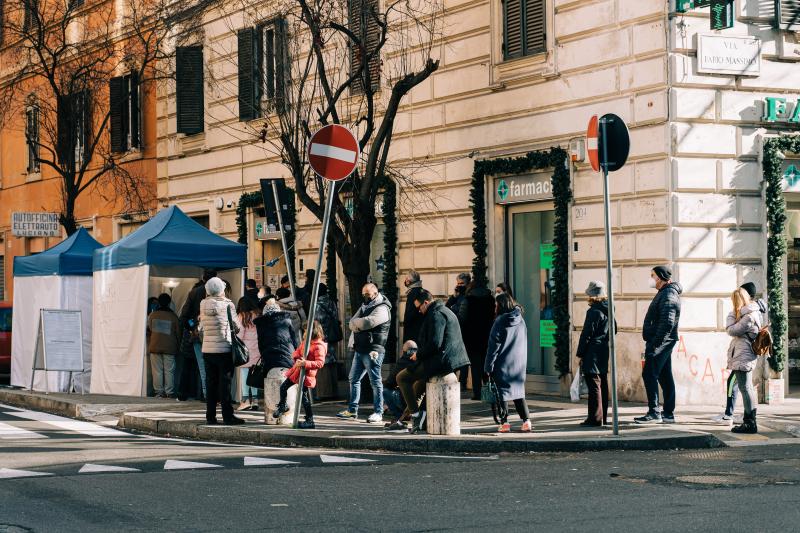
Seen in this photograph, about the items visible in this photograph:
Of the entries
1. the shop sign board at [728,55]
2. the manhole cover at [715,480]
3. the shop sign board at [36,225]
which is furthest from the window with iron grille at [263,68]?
the manhole cover at [715,480]

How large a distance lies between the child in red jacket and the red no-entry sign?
1.80m

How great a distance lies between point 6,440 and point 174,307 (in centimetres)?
761

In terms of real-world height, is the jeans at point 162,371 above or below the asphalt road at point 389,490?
above

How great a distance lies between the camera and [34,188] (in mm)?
37125

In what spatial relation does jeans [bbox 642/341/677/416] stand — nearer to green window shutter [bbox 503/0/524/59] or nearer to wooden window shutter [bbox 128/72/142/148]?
green window shutter [bbox 503/0/524/59]

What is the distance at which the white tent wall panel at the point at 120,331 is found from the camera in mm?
19734

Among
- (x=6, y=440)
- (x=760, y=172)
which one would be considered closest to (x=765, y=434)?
(x=760, y=172)

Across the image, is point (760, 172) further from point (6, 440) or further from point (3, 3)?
point (3, 3)

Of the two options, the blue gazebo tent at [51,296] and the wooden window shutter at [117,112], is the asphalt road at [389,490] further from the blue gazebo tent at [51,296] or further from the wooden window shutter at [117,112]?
the wooden window shutter at [117,112]

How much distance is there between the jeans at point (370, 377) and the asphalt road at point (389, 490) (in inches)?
104

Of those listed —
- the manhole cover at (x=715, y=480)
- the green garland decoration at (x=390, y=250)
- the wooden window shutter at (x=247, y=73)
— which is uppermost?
the wooden window shutter at (x=247, y=73)

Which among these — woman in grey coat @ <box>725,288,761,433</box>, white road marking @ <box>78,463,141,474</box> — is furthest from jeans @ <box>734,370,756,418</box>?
white road marking @ <box>78,463,141,474</box>

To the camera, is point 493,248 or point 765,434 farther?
point 493,248

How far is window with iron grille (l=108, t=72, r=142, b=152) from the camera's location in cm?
3098
